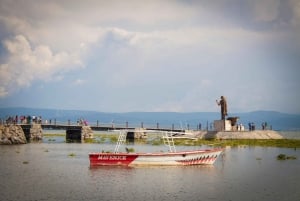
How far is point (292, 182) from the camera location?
1759 inches

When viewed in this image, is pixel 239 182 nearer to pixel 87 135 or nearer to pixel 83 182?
pixel 83 182

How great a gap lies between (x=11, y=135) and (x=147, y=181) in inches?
2110

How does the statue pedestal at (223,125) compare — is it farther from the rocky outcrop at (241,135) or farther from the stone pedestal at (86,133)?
the stone pedestal at (86,133)

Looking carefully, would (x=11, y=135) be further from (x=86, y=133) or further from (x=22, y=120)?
(x=86, y=133)

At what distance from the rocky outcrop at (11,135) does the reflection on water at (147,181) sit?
2823 centimetres

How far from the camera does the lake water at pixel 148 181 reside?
123 ft

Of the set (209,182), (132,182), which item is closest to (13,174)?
(132,182)

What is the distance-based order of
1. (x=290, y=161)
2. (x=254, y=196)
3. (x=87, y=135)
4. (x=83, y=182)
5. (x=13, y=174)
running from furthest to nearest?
(x=87, y=135) < (x=290, y=161) < (x=13, y=174) < (x=83, y=182) < (x=254, y=196)

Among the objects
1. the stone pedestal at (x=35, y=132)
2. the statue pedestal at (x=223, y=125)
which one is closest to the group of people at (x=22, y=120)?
the stone pedestal at (x=35, y=132)

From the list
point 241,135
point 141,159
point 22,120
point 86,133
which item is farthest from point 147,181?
point 22,120

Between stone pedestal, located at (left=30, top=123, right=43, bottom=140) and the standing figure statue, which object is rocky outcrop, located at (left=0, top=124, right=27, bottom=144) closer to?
stone pedestal, located at (left=30, top=123, right=43, bottom=140)

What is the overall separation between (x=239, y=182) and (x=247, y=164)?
1490 cm

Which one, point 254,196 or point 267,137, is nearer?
point 254,196

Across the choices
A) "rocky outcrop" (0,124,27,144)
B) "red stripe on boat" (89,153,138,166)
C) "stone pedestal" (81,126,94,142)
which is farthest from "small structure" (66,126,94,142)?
"red stripe on boat" (89,153,138,166)
